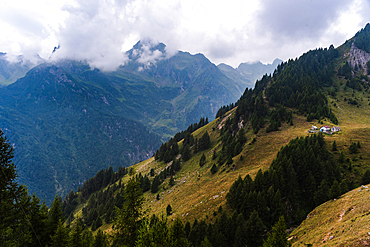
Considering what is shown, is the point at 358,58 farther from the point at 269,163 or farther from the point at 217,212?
the point at 217,212

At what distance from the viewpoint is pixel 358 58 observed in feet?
468

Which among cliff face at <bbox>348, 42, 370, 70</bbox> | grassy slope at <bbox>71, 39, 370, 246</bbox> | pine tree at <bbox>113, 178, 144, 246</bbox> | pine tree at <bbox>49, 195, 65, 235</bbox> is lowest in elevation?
grassy slope at <bbox>71, 39, 370, 246</bbox>

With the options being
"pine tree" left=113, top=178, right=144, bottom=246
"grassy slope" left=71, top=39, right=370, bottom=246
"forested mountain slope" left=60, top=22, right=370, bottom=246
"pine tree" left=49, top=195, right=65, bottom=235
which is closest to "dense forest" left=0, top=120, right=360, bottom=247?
"pine tree" left=113, top=178, right=144, bottom=246

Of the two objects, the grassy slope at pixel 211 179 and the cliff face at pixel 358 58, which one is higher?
the cliff face at pixel 358 58

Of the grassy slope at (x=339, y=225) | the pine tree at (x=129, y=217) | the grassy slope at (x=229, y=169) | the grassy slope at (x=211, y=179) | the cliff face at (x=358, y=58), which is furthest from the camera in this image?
the cliff face at (x=358, y=58)

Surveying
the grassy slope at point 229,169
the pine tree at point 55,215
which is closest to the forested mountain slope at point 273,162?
the grassy slope at point 229,169

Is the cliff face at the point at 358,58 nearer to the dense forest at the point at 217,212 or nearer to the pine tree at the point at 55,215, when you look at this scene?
the dense forest at the point at 217,212

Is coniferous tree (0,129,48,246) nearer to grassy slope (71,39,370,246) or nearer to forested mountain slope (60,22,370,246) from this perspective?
forested mountain slope (60,22,370,246)

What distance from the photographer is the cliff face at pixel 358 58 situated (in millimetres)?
137688

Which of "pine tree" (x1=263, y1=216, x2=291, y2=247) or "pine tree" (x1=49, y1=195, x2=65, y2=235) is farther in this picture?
"pine tree" (x1=49, y1=195, x2=65, y2=235)

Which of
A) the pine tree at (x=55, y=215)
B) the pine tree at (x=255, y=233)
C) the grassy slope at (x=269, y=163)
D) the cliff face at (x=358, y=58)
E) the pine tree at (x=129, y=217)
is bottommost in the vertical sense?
the pine tree at (x=255, y=233)

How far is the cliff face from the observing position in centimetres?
13769

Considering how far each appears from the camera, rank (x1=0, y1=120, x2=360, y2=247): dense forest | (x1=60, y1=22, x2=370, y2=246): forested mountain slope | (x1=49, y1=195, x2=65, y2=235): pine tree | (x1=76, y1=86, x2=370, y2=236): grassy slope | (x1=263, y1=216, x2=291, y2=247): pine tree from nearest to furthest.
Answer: (x1=0, y1=120, x2=360, y2=247): dense forest < (x1=263, y1=216, x2=291, y2=247): pine tree < (x1=49, y1=195, x2=65, y2=235): pine tree < (x1=60, y1=22, x2=370, y2=246): forested mountain slope < (x1=76, y1=86, x2=370, y2=236): grassy slope

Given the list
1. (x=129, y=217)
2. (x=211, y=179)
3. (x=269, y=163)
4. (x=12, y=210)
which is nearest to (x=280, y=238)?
(x=129, y=217)
